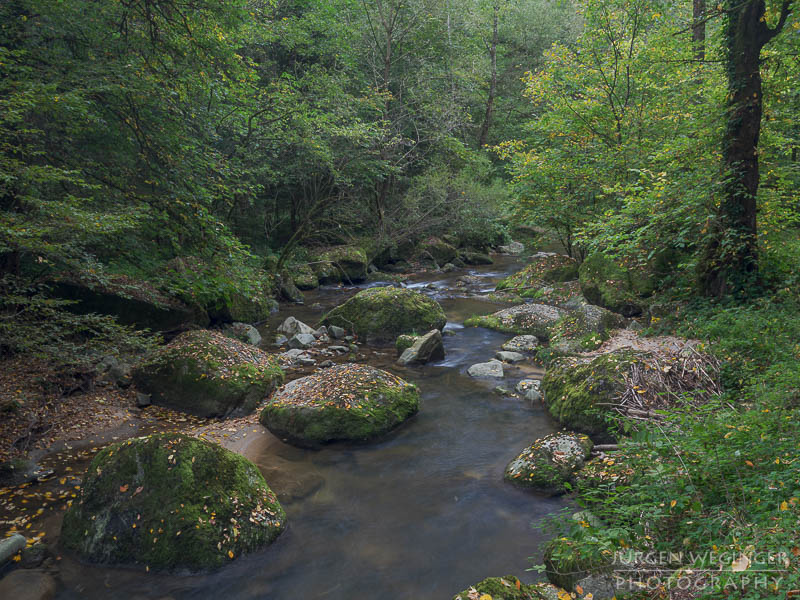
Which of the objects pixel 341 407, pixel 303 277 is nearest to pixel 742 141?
pixel 341 407

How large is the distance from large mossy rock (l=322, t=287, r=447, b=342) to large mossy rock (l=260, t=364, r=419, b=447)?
4114mm

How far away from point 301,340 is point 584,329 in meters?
6.50

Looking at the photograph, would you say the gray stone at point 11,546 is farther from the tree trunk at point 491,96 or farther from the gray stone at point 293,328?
the tree trunk at point 491,96

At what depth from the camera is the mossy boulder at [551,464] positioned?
5727 millimetres

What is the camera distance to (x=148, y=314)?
9.64 metres

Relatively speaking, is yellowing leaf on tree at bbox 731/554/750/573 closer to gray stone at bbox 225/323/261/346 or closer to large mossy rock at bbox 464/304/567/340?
large mossy rock at bbox 464/304/567/340

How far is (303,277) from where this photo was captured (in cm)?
1914

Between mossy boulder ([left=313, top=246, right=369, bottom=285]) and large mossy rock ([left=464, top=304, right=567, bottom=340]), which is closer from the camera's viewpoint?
large mossy rock ([left=464, top=304, right=567, bottom=340])

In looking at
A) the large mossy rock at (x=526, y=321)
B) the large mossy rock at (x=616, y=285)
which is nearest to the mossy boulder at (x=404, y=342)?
the large mossy rock at (x=526, y=321)

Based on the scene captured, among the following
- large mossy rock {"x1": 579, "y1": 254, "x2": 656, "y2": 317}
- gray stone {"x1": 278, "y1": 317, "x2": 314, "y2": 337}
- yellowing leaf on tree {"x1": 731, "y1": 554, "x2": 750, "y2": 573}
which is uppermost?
yellowing leaf on tree {"x1": 731, "y1": 554, "x2": 750, "y2": 573}

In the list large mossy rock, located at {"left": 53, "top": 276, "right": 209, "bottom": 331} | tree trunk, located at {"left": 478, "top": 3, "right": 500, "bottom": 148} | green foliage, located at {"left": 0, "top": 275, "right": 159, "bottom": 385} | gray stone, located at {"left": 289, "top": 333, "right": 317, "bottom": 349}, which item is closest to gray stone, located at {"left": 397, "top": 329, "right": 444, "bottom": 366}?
gray stone, located at {"left": 289, "top": 333, "right": 317, "bottom": 349}

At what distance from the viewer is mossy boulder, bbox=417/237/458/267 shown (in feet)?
81.3

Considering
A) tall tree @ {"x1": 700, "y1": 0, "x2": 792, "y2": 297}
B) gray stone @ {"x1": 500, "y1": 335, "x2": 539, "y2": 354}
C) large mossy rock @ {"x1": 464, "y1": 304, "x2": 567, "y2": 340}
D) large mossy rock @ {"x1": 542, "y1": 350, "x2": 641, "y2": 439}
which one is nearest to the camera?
large mossy rock @ {"x1": 542, "y1": 350, "x2": 641, "y2": 439}

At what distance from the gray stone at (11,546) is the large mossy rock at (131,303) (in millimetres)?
3972
